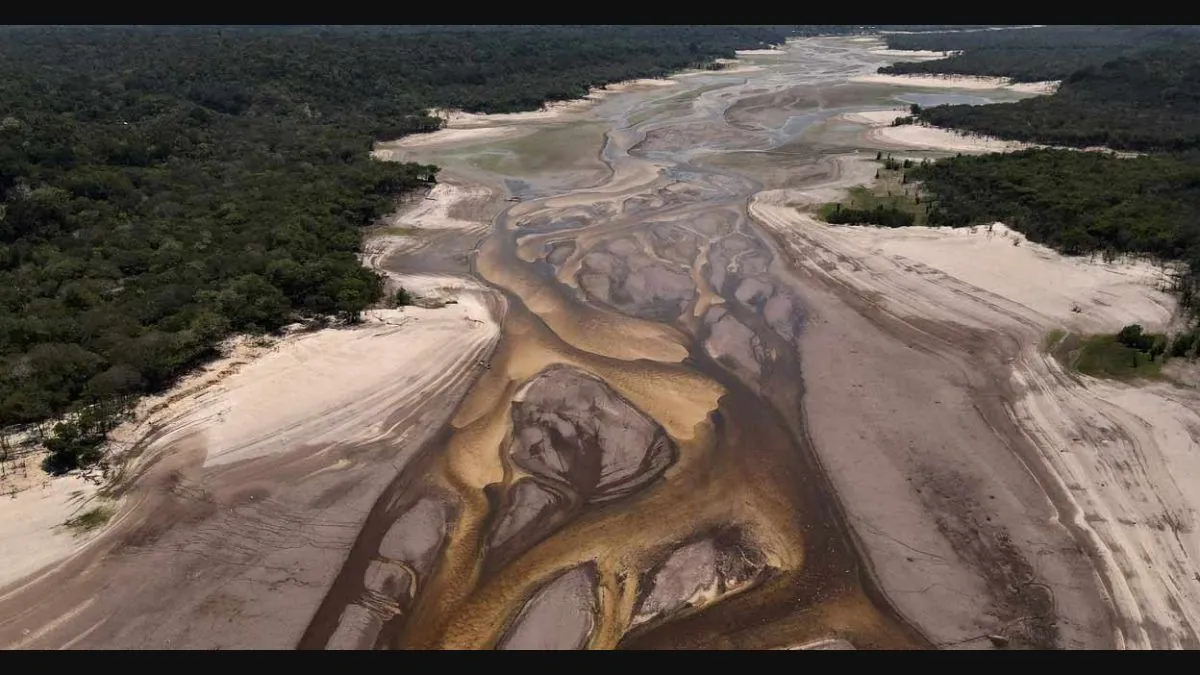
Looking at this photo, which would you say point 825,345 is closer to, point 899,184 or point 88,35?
point 899,184

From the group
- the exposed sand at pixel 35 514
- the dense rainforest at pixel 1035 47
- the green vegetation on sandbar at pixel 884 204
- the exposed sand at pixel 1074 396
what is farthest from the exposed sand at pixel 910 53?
the exposed sand at pixel 35 514

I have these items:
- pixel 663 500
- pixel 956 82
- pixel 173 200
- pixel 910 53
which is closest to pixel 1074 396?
pixel 663 500

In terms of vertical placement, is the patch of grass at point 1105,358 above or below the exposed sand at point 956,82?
below

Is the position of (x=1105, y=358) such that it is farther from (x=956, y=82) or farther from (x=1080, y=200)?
(x=956, y=82)

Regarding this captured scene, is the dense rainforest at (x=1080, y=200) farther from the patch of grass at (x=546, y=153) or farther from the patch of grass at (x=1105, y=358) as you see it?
the patch of grass at (x=546, y=153)

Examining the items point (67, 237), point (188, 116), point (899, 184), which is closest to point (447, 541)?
point (67, 237)

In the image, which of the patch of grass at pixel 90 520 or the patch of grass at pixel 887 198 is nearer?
the patch of grass at pixel 90 520
